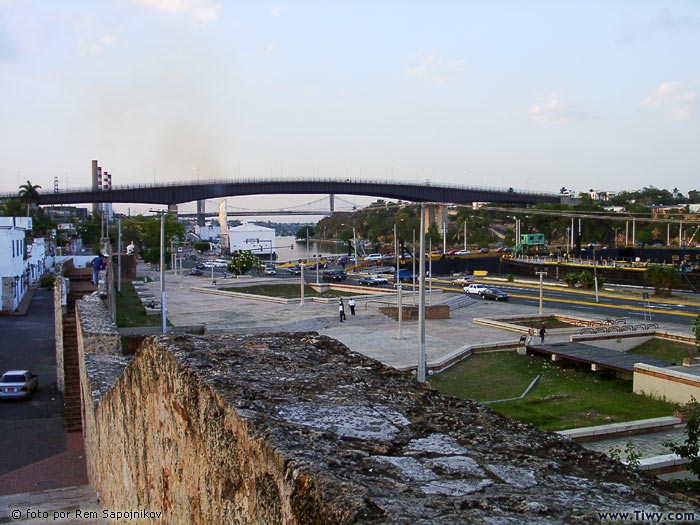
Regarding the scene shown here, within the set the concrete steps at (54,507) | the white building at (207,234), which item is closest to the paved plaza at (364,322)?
the concrete steps at (54,507)

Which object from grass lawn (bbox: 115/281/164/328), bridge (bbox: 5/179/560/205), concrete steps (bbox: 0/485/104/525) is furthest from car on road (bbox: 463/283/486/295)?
bridge (bbox: 5/179/560/205)

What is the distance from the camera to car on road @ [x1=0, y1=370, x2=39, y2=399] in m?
16.6

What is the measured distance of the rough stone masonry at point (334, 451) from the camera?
185 centimetres

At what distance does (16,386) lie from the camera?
16578 millimetres

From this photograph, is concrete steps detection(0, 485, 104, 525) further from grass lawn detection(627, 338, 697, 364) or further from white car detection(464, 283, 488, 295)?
white car detection(464, 283, 488, 295)

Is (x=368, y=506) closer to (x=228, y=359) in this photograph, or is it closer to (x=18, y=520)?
(x=228, y=359)

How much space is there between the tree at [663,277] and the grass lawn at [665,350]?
1550 centimetres

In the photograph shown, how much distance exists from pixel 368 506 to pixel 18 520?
759cm

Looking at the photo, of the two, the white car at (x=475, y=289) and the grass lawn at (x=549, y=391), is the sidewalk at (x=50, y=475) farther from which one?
the white car at (x=475, y=289)

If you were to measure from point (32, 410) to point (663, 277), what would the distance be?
3412 cm

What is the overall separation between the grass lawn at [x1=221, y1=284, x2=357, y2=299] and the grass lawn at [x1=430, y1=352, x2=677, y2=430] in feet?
58.7

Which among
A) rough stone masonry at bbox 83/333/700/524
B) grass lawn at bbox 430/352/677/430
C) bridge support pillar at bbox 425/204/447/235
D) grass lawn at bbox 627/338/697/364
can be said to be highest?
bridge support pillar at bbox 425/204/447/235

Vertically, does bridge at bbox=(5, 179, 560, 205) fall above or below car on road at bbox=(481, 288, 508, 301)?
above

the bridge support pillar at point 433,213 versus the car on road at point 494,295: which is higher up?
the bridge support pillar at point 433,213
